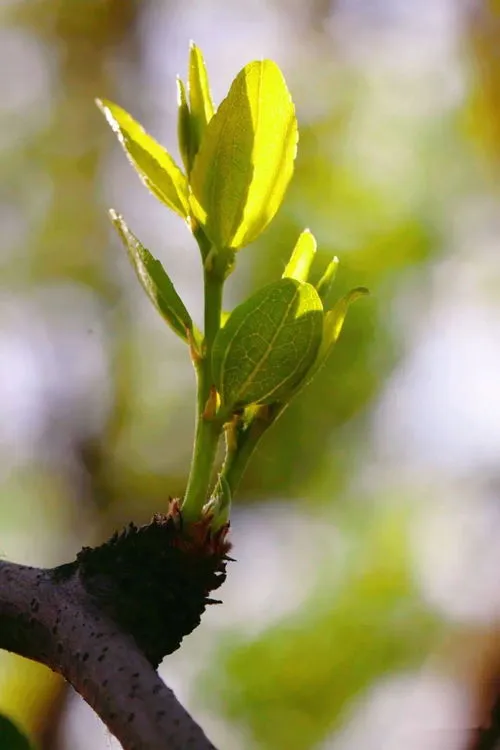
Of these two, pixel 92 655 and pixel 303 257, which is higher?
pixel 303 257

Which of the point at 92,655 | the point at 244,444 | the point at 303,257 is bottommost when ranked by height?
the point at 92,655

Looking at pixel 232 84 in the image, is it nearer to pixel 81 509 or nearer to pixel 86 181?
→ pixel 81 509

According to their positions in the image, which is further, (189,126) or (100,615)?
(189,126)

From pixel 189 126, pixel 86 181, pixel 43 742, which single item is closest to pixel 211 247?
pixel 189 126

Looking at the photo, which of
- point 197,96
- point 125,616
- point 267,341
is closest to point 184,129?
point 197,96

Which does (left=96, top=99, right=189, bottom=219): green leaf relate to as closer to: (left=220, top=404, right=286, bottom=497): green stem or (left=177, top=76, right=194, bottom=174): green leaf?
(left=177, top=76, right=194, bottom=174): green leaf

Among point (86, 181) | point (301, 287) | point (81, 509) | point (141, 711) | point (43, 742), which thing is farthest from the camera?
point (86, 181)

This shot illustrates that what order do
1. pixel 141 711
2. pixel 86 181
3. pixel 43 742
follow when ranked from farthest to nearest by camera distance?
1. pixel 86 181
2. pixel 43 742
3. pixel 141 711

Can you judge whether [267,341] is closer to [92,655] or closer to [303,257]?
[303,257]
